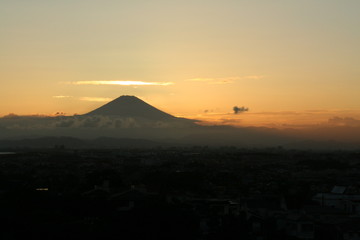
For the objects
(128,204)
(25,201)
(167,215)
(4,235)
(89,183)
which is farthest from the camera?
(89,183)

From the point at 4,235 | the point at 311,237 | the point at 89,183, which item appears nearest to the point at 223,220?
the point at 311,237

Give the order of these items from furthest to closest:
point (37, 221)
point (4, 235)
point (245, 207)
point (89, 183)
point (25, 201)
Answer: point (89, 183) < point (245, 207) < point (25, 201) < point (37, 221) < point (4, 235)

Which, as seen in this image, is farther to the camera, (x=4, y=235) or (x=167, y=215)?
(x=167, y=215)

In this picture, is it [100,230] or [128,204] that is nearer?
[100,230]

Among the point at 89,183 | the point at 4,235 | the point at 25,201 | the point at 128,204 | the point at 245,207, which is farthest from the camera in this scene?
the point at 89,183

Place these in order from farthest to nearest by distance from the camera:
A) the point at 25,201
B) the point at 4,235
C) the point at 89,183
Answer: the point at 89,183 < the point at 25,201 < the point at 4,235

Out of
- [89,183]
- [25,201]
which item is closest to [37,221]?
[25,201]

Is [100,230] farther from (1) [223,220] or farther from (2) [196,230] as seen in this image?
(1) [223,220]

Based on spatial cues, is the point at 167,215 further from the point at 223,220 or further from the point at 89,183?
the point at 89,183

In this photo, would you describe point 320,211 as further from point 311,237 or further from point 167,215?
point 167,215
